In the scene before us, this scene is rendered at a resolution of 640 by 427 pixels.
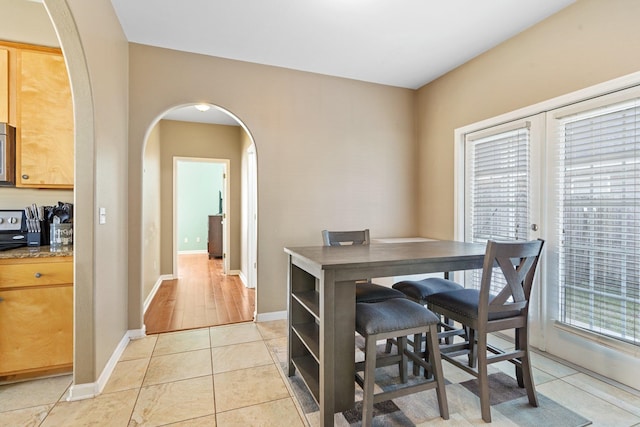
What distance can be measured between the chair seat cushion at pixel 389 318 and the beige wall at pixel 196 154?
13.8 ft

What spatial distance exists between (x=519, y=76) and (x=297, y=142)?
219 cm

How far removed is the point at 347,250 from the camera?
206cm

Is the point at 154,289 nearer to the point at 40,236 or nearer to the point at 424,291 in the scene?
the point at 40,236

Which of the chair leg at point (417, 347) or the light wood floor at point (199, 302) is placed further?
the light wood floor at point (199, 302)

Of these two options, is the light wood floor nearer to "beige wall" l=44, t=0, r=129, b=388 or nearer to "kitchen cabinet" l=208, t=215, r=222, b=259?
"beige wall" l=44, t=0, r=129, b=388

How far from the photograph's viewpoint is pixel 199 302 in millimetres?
3922

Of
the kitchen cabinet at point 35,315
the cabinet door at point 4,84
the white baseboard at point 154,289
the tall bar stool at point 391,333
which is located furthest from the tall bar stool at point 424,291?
the cabinet door at point 4,84

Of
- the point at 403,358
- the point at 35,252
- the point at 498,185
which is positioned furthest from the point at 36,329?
the point at 498,185

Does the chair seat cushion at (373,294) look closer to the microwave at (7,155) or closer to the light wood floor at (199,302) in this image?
the light wood floor at (199,302)

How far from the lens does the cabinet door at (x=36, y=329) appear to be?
79.5 inches

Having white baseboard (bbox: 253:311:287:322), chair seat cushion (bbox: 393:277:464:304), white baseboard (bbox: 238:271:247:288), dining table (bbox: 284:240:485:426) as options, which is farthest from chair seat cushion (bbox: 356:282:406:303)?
white baseboard (bbox: 238:271:247:288)

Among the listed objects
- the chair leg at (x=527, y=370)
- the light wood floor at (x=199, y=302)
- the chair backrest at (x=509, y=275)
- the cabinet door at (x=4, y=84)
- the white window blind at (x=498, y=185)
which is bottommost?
the light wood floor at (x=199, y=302)

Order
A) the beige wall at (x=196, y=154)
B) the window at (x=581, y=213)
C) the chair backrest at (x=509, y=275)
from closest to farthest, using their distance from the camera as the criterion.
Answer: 1. the chair backrest at (x=509, y=275)
2. the window at (x=581, y=213)
3. the beige wall at (x=196, y=154)

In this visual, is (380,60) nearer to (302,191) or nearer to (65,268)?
(302,191)
